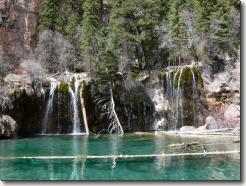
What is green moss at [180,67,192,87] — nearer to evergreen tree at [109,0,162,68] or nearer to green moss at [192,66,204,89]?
green moss at [192,66,204,89]

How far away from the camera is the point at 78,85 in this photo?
482 inches

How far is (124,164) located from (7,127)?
476 cm

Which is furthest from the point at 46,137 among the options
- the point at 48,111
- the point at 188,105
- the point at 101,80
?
the point at 188,105

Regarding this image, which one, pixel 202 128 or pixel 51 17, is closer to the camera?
pixel 202 128

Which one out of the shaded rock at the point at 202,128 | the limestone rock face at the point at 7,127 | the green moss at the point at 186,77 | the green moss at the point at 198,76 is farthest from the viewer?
the green moss at the point at 186,77


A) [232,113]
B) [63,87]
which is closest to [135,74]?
[63,87]

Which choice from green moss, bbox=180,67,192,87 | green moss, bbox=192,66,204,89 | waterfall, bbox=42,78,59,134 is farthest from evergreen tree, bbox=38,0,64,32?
green moss, bbox=192,66,204,89

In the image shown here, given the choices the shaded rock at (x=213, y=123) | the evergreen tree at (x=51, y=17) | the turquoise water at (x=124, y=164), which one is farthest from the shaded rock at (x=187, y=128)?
the evergreen tree at (x=51, y=17)

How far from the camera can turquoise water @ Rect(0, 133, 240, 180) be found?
597 centimetres

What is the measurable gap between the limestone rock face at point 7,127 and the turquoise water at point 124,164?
66.5 inches

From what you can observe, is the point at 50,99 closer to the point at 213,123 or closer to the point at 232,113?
the point at 213,123

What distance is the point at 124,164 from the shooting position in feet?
21.7

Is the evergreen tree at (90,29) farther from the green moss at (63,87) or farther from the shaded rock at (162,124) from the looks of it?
the shaded rock at (162,124)

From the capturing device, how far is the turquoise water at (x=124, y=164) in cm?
597
